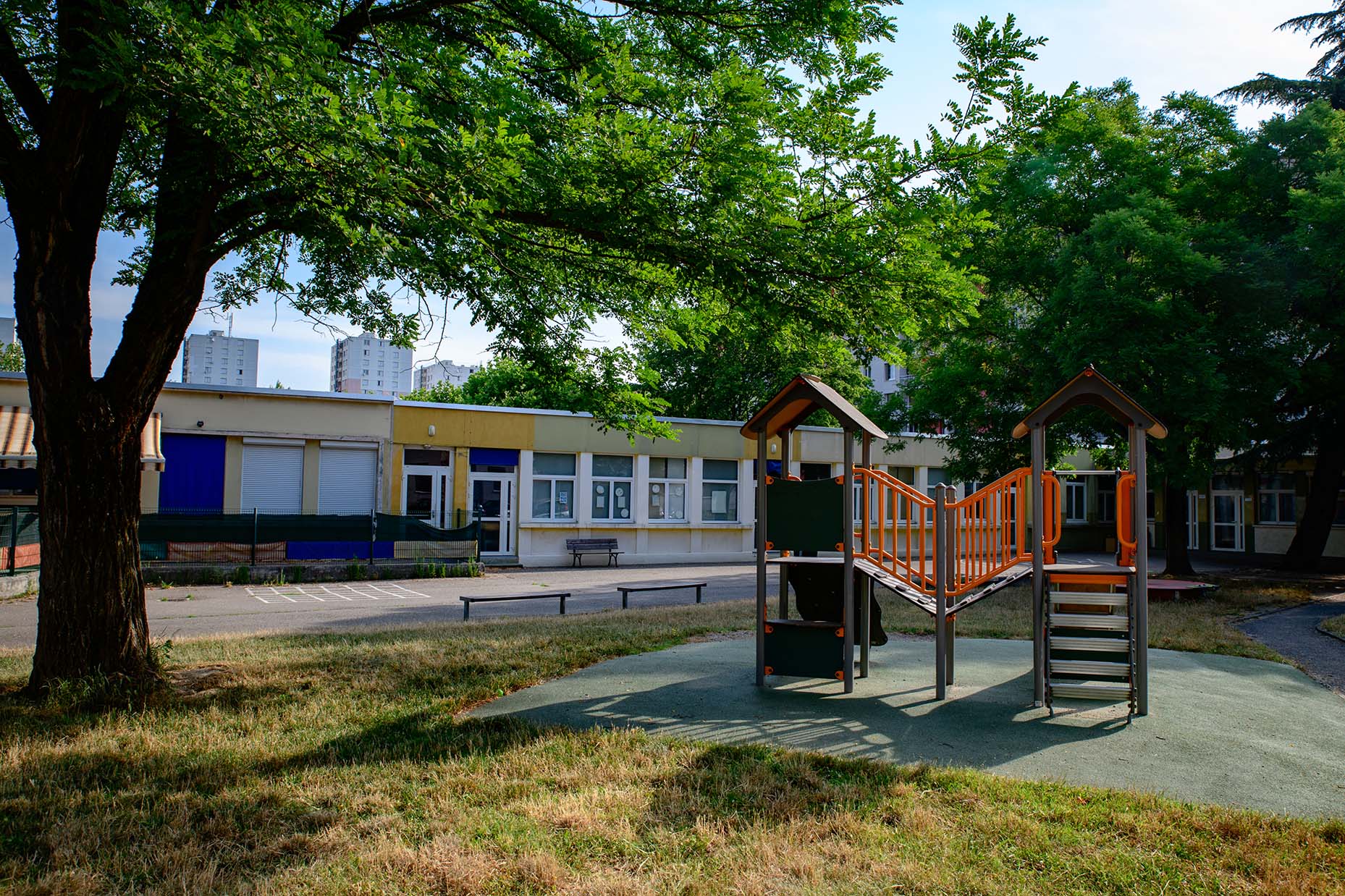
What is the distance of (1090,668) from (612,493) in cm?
2119

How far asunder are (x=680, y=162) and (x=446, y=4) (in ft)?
9.37

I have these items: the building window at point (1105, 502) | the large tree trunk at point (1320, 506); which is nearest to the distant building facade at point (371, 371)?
the building window at point (1105, 502)

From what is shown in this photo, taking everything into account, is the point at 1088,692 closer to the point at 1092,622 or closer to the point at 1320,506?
the point at 1092,622

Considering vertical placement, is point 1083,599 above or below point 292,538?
above

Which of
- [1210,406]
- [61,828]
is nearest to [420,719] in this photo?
[61,828]

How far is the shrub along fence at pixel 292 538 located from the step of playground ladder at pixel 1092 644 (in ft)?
55.8

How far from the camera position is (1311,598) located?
56.7 ft

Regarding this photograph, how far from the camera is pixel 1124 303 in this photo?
16.3 metres

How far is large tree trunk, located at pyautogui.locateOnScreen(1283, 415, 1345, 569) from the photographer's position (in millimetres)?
23844

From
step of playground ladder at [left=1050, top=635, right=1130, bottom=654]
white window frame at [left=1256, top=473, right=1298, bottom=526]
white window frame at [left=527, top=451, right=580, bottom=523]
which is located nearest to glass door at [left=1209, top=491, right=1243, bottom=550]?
white window frame at [left=1256, top=473, right=1298, bottom=526]

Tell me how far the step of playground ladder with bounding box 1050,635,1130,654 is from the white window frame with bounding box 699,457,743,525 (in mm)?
21847

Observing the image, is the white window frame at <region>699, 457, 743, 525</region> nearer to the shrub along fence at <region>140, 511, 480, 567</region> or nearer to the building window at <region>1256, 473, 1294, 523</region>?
the shrub along fence at <region>140, 511, 480, 567</region>

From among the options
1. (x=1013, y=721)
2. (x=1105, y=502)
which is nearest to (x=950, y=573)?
(x=1013, y=721)

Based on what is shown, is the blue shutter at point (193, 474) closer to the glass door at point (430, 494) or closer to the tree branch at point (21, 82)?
the glass door at point (430, 494)
